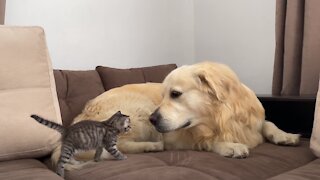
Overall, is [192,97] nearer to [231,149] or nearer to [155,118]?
[155,118]

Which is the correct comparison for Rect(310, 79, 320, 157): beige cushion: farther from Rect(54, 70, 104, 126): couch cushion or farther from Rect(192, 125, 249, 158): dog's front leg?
Rect(54, 70, 104, 126): couch cushion

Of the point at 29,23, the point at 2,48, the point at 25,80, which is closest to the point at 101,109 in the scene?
the point at 25,80

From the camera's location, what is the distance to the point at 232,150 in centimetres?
173

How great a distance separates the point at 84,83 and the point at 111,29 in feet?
2.56

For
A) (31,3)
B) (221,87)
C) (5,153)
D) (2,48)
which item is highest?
(31,3)

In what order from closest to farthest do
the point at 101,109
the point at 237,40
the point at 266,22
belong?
the point at 101,109 < the point at 266,22 < the point at 237,40

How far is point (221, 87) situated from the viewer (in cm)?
187

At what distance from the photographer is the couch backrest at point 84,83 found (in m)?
2.16

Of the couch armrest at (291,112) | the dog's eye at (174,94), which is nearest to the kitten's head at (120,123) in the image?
the dog's eye at (174,94)

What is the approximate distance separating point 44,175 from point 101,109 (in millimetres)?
611

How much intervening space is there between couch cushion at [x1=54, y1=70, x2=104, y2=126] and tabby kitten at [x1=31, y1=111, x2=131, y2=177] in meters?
0.51

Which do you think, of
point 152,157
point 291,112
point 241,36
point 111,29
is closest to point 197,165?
point 152,157

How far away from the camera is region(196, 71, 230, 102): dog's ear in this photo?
1.85 meters

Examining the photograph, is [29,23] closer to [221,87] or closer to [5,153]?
[5,153]
